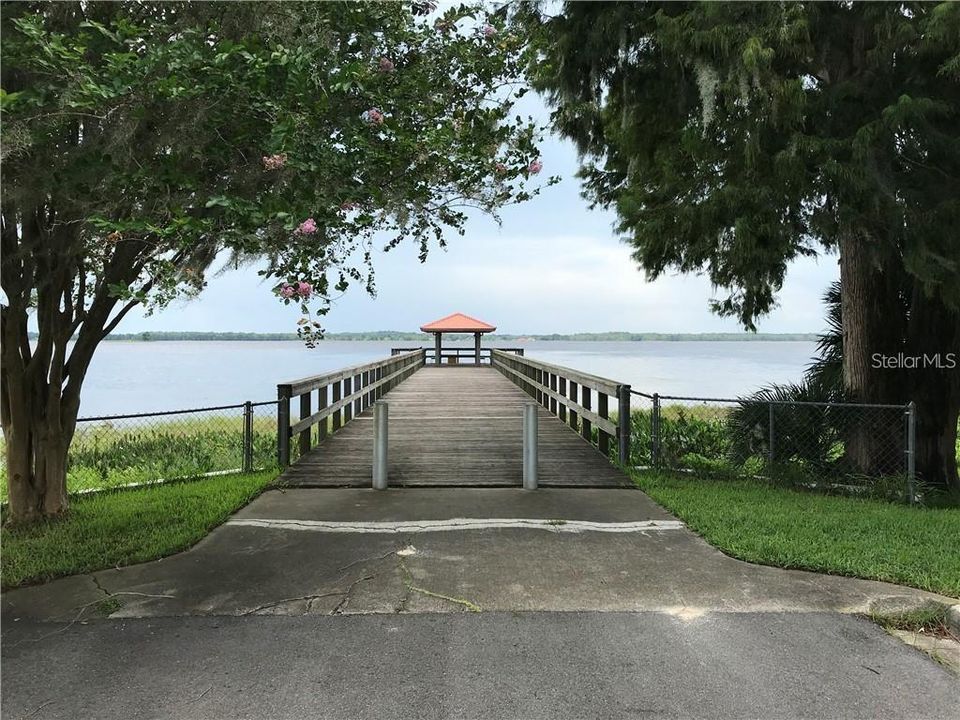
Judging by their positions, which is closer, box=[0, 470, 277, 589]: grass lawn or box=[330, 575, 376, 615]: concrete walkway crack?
box=[330, 575, 376, 615]: concrete walkway crack

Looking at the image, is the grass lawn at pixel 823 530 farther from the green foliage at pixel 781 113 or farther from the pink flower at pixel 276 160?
the pink flower at pixel 276 160

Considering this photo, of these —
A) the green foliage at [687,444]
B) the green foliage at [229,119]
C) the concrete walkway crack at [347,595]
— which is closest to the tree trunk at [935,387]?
the green foliage at [687,444]

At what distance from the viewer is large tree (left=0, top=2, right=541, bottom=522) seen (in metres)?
3.29

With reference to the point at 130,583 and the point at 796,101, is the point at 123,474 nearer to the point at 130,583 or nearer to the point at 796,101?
the point at 130,583

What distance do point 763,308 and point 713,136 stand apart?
166 inches

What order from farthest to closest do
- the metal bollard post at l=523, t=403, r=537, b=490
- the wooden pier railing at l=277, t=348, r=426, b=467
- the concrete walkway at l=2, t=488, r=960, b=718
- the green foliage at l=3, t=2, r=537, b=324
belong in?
the wooden pier railing at l=277, t=348, r=426, b=467 < the metal bollard post at l=523, t=403, r=537, b=490 < the green foliage at l=3, t=2, r=537, b=324 < the concrete walkway at l=2, t=488, r=960, b=718


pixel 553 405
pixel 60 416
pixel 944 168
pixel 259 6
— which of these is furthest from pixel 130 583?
pixel 553 405

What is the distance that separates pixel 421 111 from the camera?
493 cm

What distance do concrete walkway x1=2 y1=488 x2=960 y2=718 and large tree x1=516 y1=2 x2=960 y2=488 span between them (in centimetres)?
361

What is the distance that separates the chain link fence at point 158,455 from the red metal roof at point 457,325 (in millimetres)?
20018

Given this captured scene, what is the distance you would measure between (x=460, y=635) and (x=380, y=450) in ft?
11.6

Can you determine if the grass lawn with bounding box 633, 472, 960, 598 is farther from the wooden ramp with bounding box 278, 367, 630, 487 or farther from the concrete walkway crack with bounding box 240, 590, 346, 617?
the concrete walkway crack with bounding box 240, 590, 346, 617

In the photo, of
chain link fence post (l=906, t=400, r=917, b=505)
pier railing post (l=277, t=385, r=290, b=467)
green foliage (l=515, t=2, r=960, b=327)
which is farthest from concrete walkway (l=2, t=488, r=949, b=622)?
green foliage (l=515, t=2, r=960, b=327)

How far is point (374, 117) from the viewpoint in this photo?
4156 mm
